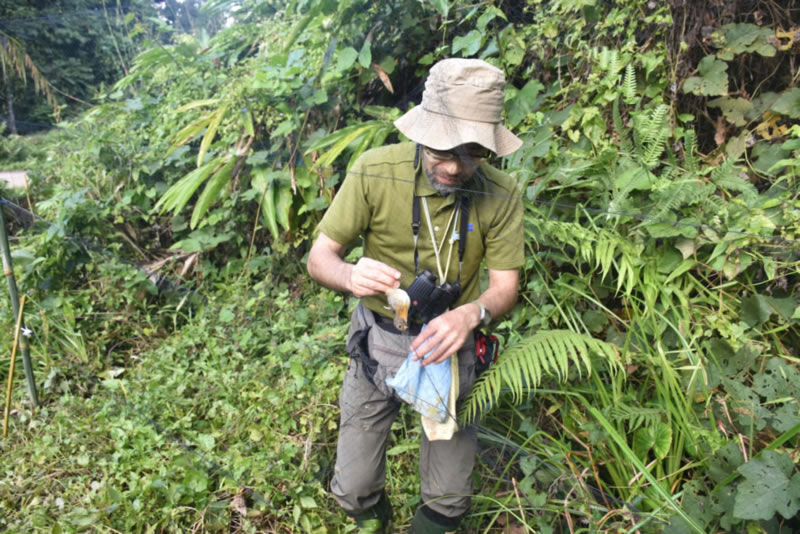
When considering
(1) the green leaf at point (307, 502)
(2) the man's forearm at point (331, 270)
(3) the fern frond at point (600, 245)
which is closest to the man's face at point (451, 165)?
(2) the man's forearm at point (331, 270)

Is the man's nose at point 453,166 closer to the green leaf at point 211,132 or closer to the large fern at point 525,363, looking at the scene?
the large fern at point 525,363

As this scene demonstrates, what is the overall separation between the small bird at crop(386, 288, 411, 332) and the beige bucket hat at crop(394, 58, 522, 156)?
46cm

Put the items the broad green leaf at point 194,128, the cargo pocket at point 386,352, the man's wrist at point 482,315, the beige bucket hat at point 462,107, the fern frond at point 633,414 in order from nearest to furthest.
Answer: the beige bucket hat at point 462,107 → the man's wrist at point 482,315 → the cargo pocket at point 386,352 → the fern frond at point 633,414 → the broad green leaf at point 194,128

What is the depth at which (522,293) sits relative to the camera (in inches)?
104

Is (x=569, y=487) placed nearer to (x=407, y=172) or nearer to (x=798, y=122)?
(x=407, y=172)

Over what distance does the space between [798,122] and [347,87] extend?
2.61 meters

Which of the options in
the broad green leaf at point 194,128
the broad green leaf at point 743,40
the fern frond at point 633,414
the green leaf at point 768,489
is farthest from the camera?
the broad green leaf at point 194,128

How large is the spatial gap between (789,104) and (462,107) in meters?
1.94

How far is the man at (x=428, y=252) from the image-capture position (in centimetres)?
151

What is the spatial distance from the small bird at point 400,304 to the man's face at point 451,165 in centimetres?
39

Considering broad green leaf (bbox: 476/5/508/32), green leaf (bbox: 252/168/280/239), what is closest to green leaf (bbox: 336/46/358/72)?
broad green leaf (bbox: 476/5/508/32)

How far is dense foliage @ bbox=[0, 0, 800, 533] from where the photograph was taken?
6.47 ft

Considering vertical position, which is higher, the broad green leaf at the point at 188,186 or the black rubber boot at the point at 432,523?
the broad green leaf at the point at 188,186

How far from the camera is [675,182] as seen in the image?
2.28 meters
